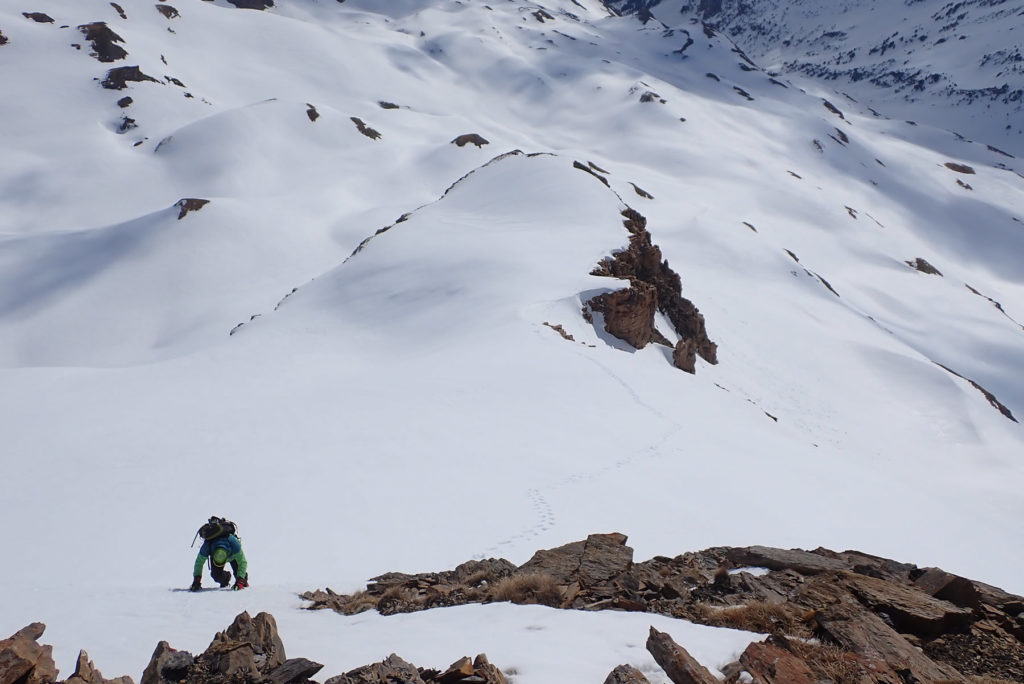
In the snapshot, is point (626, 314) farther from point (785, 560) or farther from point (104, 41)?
point (104, 41)

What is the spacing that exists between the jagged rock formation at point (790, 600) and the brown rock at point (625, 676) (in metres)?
0.03

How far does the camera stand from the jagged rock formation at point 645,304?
78.1 ft

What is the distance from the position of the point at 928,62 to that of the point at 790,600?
203831 mm

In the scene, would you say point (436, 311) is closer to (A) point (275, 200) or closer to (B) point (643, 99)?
(A) point (275, 200)

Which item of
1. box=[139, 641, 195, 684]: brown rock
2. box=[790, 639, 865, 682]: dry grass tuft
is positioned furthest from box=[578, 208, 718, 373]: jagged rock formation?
box=[139, 641, 195, 684]: brown rock

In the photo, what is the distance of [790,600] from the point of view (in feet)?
21.2

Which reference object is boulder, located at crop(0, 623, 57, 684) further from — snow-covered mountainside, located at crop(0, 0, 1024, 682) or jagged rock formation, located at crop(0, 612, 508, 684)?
snow-covered mountainside, located at crop(0, 0, 1024, 682)

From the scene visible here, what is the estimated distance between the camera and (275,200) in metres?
50.6

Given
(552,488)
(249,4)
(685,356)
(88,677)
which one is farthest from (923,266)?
(249,4)

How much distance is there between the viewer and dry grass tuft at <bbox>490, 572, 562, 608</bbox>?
6.52 metres

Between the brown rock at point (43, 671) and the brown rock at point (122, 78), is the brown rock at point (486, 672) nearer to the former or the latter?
the brown rock at point (43, 671)

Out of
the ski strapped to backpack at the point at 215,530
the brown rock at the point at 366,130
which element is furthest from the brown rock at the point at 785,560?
the brown rock at the point at 366,130

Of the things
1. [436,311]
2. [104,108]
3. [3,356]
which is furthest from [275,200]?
[436,311]

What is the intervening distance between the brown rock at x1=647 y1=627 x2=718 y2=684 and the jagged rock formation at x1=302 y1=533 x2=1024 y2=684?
332 mm
